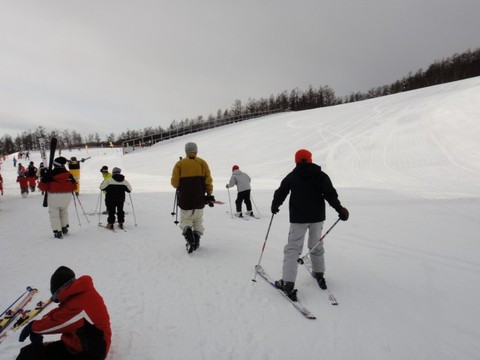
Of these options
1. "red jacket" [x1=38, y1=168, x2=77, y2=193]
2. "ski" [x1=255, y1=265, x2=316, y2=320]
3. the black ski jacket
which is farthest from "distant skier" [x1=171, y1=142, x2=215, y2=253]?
"red jacket" [x1=38, y1=168, x2=77, y2=193]

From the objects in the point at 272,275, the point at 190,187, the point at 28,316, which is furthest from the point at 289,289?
the point at 28,316

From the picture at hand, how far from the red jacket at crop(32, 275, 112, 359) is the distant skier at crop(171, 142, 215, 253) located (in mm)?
3307

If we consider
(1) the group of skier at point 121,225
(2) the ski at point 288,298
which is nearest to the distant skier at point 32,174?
(1) the group of skier at point 121,225

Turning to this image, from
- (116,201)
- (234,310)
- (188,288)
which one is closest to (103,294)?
(188,288)

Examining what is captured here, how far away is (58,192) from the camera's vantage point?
278 inches

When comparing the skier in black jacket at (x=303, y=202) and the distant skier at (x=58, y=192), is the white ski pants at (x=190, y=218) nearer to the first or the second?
the skier in black jacket at (x=303, y=202)

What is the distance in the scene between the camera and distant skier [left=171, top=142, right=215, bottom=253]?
584cm

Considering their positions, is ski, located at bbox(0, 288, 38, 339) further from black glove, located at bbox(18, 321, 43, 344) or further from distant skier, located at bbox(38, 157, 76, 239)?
distant skier, located at bbox(38, 157, 76, 239)

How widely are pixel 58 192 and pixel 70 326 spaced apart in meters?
5.51

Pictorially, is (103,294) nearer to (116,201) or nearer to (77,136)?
(116,201)

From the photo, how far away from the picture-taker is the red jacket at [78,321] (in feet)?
8.09

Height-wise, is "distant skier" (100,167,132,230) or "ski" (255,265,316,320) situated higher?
"distant skier" (100,167,132,230)

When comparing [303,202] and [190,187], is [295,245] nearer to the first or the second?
[303,202]

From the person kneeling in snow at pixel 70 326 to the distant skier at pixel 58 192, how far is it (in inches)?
205
